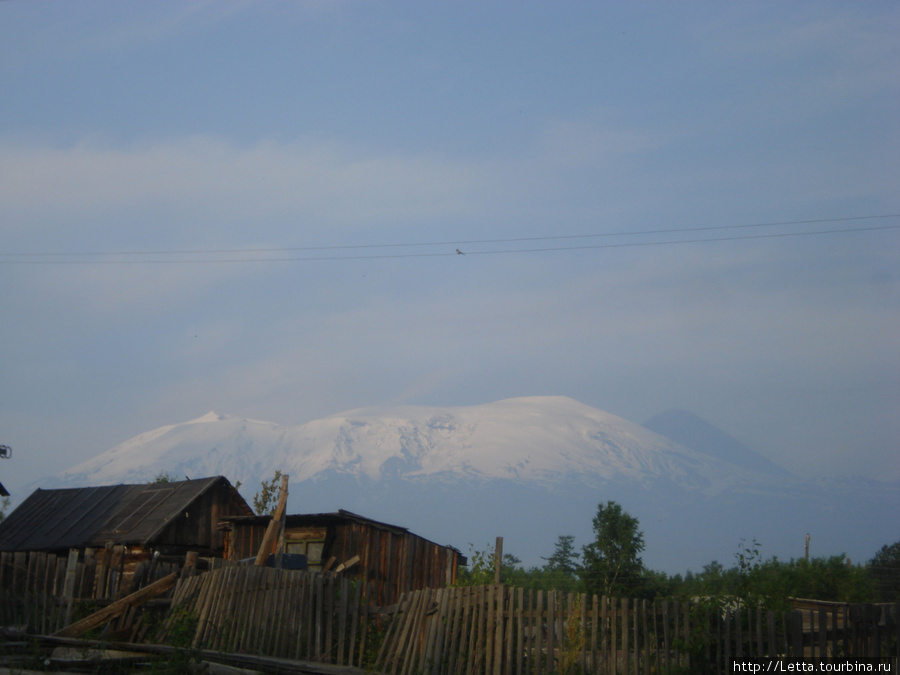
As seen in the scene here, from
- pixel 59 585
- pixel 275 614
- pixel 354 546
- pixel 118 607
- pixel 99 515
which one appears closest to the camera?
pixel 275 614

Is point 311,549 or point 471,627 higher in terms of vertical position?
point 311,549

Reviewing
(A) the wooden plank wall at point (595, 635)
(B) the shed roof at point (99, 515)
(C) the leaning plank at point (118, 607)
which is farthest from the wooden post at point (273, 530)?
(B) the shed roof at point (99, 515)

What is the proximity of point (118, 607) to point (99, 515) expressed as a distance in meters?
18.0

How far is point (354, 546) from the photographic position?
2336cm

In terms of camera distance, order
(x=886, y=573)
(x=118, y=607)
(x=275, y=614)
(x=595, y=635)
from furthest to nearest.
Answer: (x=886, y=573)
(x=118, y=607)
(x=275, y=614)
(x=595, y=635)

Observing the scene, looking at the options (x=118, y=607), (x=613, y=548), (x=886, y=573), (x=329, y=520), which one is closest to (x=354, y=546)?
(x=329, y=520)

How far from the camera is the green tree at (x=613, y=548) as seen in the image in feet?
161

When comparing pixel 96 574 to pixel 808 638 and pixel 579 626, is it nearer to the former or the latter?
pixel 579 626

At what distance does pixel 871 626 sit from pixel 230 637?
943cm

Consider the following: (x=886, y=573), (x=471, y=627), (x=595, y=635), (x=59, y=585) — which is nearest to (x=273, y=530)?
(x=59, y=585)

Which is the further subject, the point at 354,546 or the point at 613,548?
the point at 613,548

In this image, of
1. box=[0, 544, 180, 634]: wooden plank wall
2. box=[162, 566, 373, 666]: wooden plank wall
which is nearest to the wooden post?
box=[0, 544, 180, 634]: wooden plank wall

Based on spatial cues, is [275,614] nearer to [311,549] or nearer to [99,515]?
[311,549]

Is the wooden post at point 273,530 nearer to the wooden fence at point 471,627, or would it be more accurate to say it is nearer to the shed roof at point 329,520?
the wooden fence at point 471,627
